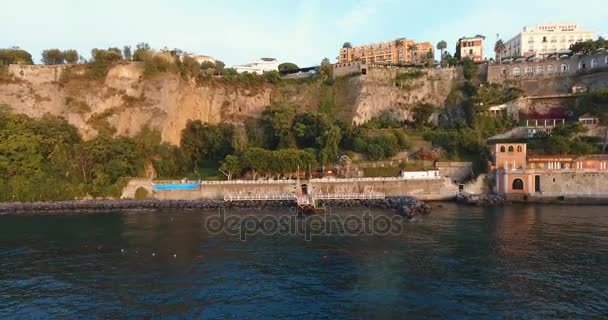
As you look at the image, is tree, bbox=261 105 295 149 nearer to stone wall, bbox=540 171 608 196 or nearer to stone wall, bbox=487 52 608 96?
stone wall, bbox=540 171 608 196

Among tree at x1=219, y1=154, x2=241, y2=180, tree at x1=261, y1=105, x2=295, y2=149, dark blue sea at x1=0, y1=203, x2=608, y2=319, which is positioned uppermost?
tree at x1=261, y1=105, x2=295, y2=149

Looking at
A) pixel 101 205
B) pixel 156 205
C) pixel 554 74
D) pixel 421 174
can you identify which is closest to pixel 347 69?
pixel 421 174

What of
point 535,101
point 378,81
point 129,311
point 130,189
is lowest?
point 129,311

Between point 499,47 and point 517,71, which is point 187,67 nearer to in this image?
point 517,71

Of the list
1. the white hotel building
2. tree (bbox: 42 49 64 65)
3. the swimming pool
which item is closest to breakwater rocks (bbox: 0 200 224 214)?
the swimming pool

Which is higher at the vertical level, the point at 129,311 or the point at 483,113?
the point at 483,113

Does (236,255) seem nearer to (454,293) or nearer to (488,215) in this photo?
(454,293)

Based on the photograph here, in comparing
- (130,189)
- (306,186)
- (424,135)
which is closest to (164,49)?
(130,189)

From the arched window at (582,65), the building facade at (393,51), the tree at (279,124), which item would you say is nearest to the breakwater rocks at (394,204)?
the tree at (279,124)
